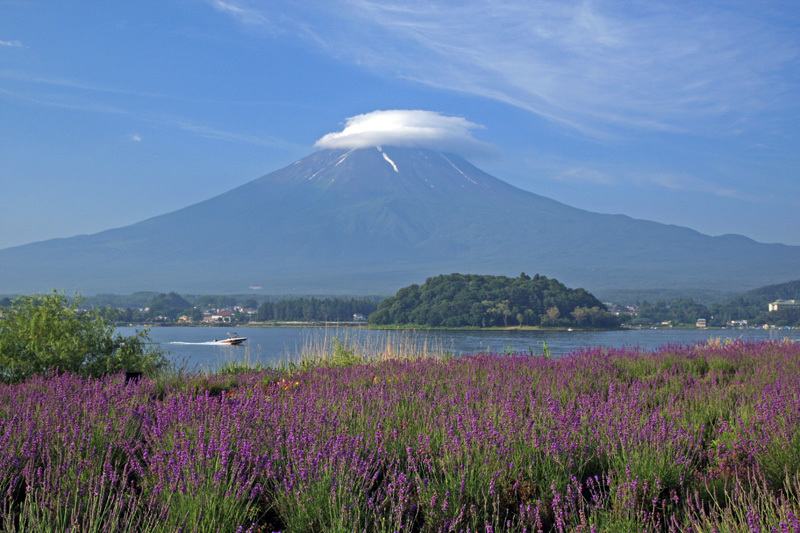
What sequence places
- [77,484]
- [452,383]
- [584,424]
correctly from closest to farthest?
[77,484] < [584,424] < [452,383]

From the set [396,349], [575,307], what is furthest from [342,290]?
[396,349]

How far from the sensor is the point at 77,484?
109 inches

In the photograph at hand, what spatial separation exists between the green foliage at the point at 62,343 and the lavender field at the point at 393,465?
2.88 m

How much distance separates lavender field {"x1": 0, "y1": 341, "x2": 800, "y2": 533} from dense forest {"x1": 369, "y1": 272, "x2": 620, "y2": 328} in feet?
135

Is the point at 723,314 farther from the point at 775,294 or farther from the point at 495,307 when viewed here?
the point at 775,294

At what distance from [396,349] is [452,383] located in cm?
593

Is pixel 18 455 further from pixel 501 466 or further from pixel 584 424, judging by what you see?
pixel 584 424

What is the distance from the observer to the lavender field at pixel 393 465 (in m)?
2.65

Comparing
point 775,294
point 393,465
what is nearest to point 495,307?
point 393,465

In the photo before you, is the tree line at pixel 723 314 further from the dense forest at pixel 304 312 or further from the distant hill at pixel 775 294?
the dense forest at pixel 304 312

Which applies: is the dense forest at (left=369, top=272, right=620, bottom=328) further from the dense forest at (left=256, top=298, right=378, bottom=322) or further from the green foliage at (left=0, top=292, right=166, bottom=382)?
the green foliage at (left=0, top=292, right=166, bottom=382)

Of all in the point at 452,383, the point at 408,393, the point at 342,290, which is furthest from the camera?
the point at 342,290

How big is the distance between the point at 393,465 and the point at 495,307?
44951 millimetres

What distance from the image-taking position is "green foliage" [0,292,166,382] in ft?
25.3
